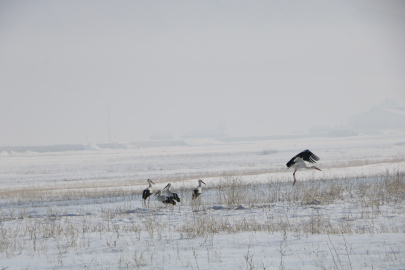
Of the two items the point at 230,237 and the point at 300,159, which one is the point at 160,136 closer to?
the point at 300,159


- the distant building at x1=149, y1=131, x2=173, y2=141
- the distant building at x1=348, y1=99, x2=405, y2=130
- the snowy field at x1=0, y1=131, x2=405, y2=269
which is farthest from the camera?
the distant building at x1=149, y1=131, x2=173, y2=141

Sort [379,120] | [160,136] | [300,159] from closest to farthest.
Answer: [300,159] → [379,120] → [160,136]

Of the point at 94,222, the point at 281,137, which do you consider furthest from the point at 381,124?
the point at 94,222

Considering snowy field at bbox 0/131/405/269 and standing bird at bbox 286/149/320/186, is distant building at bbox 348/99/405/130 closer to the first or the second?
snowy field at bbox 0/131/405/269

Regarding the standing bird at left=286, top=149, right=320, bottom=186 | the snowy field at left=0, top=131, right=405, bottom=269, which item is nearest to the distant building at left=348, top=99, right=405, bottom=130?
the snowy field at left=0, top=131, right=405, bottom=269

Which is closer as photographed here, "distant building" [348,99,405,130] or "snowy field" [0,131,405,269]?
"snowy field" [0,131,405,269]

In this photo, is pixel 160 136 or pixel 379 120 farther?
pixel 160 136

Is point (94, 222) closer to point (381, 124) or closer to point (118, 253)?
point (118, 253)

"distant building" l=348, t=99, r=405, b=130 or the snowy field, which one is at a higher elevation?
"distant building" l=348, t=99, r=405, b=130

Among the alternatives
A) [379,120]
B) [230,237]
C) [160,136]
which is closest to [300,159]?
[230,237]

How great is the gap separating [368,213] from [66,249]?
807 cm

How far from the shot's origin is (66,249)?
740 cm

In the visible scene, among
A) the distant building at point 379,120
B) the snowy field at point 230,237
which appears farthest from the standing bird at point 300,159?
the distant building at point 379,120

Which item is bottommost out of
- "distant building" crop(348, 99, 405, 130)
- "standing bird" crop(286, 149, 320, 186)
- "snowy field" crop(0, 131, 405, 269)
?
"snowy field" crop(0, 131, 405, 269)
